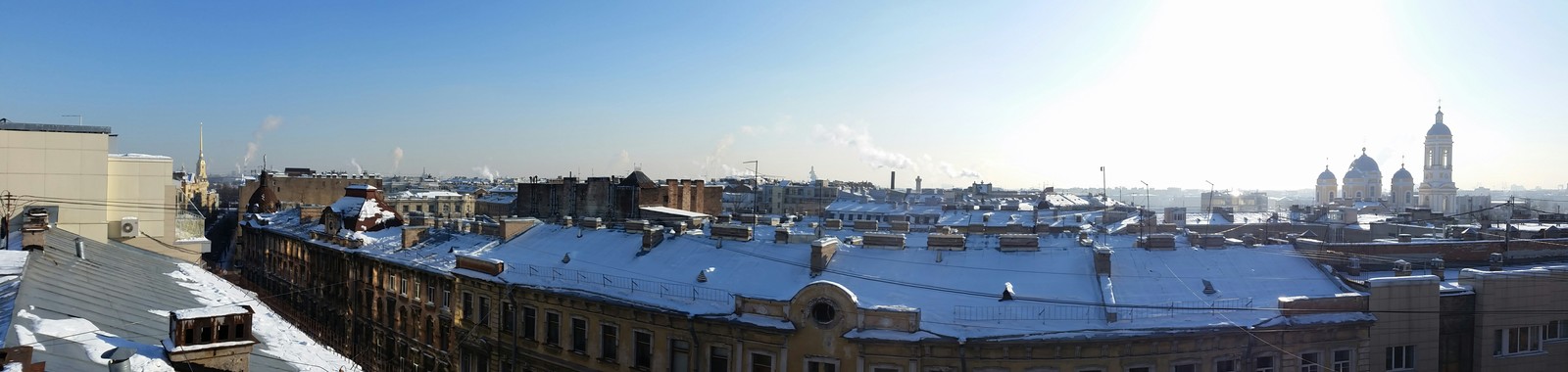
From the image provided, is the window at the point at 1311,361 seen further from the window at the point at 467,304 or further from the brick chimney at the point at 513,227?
the brick chimney at the point at 513,227

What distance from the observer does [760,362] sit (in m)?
25.0

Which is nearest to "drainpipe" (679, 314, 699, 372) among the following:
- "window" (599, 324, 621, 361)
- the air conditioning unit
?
"window" (599, 324, 621, 361)

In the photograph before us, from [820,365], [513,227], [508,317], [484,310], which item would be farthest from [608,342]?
[513,227]

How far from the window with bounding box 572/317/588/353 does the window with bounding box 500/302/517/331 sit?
3262 mm

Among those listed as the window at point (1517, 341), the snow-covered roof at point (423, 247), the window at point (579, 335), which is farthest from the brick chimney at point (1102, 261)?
the snow-covered roof at point (423, 247)

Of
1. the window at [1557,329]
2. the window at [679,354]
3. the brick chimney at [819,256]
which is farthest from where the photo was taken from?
the brick chimney at [819,256]

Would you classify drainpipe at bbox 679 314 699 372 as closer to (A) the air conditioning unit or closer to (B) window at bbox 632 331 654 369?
(B) window at bbox 632 331 654 369

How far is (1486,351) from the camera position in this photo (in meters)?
24.9

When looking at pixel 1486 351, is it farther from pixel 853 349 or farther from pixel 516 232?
pixel 516 232

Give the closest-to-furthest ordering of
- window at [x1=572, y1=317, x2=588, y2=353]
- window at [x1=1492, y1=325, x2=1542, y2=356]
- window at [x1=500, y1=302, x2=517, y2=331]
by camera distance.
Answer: window at [x1=1492, y1=325, x2=1542, y2=356]
window at [x1=572, y1=317, x2=588, y2=353]
window at [x1=500, y1=302, x2=517, y2=331]

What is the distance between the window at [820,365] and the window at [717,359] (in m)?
2.63

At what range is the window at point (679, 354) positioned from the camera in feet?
86.2

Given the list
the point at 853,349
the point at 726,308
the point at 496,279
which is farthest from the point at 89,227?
the point at 853,349

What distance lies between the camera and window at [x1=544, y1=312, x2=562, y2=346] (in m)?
29.7
